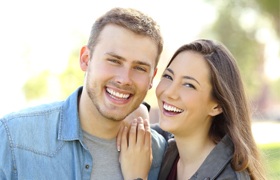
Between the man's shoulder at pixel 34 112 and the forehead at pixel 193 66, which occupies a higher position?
the forehead at pixel 193 66

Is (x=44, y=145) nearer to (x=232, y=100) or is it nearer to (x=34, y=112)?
(x=34, y=112)

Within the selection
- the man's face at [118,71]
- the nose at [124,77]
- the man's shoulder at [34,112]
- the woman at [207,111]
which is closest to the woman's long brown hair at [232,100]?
the woman at [207,111]

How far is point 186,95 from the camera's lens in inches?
130

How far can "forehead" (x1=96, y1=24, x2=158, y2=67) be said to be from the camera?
320cm

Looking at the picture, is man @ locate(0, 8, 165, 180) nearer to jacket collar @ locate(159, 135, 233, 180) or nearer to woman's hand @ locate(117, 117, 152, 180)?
woman's hand @ locate(117, 117, 152, 180)

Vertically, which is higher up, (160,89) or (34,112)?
(160,89)

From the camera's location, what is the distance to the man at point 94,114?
3.08 m

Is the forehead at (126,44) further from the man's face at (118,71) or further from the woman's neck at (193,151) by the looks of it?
the woman's neck at (193,151)

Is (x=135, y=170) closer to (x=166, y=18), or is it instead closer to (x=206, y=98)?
(x=206, y=98)

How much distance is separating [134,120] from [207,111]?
0.48 m

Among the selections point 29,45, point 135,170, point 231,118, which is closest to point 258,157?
point 231,118

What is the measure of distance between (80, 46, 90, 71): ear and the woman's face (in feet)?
1.62

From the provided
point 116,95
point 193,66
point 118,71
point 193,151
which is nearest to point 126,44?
point 118,71

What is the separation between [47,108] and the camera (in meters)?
3.25
